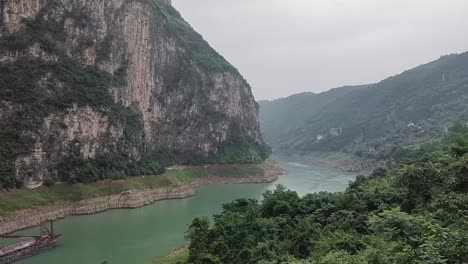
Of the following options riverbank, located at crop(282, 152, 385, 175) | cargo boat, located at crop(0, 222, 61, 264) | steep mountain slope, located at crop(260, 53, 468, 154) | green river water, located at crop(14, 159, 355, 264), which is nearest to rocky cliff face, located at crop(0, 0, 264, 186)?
green river water, located at crop(14, 159, 355, 264)

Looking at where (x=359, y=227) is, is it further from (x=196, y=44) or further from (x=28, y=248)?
(x=196, y=44)

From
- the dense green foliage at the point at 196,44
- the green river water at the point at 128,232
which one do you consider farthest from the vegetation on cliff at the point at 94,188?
Result: the dense green foliage at the point at 196,44

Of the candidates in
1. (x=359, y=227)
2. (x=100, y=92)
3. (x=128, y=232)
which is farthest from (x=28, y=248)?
(x=100, y=92)

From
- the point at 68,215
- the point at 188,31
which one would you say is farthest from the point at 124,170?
the point at 188,31

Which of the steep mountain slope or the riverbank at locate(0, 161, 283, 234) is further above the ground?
the steep mountain slope

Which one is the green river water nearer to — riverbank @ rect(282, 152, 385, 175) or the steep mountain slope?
riverbank @ rect(282, 152, 385, 175)

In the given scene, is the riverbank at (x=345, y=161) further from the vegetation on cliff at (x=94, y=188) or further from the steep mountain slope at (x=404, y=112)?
the vegetation on cliff at (x=94, y=188)
